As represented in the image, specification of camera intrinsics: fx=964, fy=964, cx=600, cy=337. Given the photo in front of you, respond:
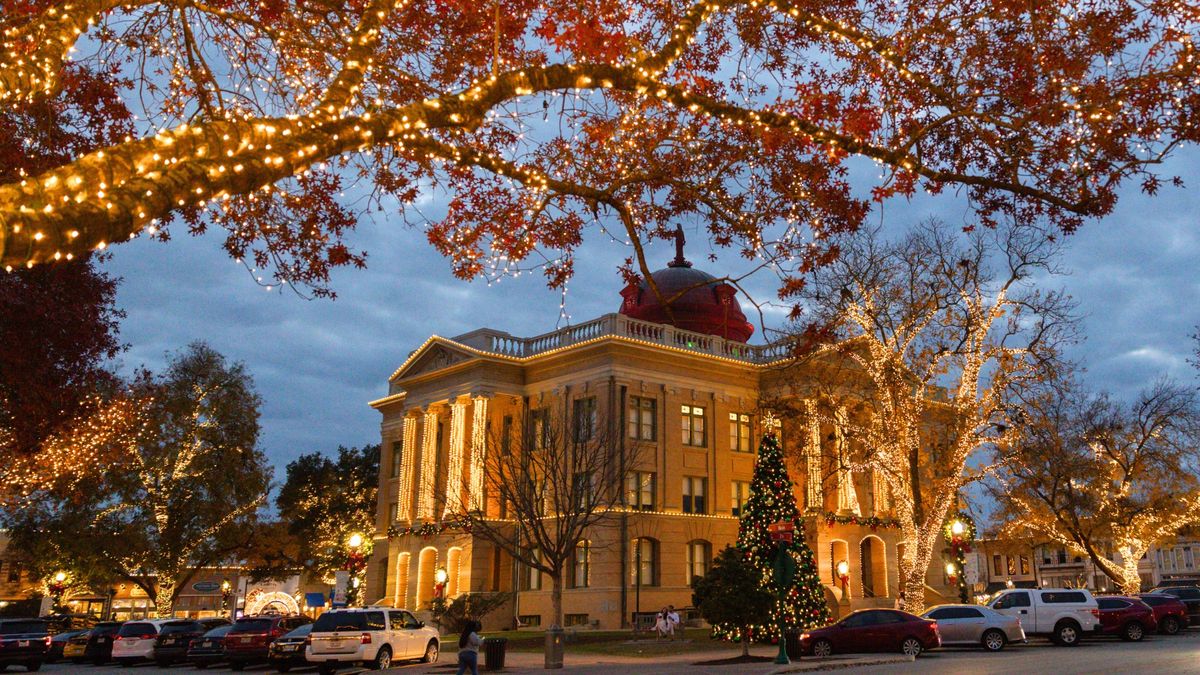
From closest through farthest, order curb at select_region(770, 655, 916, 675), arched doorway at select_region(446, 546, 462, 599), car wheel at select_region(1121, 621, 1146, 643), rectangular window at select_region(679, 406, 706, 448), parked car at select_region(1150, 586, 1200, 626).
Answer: curb at select_region(770, 655, 916, 675) → car wheel at select_region(1121, 621, 1146, 643) → parked car at select_region(1150, 586, 1200, 626) → arched doorway at select_region(446, 546, 462, 599) → rectangular window at select_region(679, 406, 706, 448)

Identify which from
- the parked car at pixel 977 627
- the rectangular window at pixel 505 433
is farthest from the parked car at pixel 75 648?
the parked car at pixel 977 627

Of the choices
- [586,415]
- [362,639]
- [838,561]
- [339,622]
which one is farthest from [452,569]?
[362,639]

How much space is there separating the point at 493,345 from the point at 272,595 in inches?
667

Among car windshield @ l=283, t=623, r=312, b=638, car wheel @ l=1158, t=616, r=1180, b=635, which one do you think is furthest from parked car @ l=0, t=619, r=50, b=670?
car wheel @ l=1158, t=616, r=1180, b=635

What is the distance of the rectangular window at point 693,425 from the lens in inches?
1800

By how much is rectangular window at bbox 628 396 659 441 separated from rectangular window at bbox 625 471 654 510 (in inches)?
65.5

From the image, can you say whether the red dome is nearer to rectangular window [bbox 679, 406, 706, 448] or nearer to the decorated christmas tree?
rectangular window [bbox 679, 406, 706, 448]

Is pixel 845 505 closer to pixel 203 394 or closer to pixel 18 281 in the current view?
pixel 203 394

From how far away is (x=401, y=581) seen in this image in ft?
160

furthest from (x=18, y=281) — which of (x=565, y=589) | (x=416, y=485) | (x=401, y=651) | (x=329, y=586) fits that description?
(x=329, y=586)

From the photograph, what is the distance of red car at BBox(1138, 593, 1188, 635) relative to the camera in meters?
33.1

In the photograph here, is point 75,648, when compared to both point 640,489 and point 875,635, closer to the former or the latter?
point 640,489

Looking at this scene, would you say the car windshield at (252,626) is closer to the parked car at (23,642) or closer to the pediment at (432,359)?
the parked car at (23,642)

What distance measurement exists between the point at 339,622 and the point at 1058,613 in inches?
851
